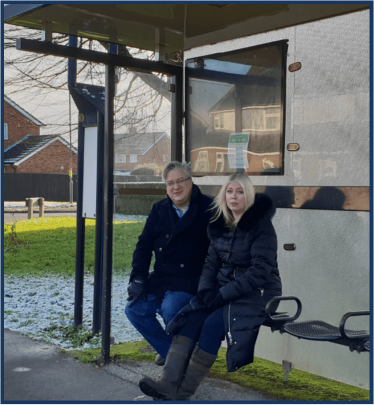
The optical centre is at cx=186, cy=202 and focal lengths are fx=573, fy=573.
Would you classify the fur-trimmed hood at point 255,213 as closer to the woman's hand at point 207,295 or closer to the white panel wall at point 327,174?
the woman's hand at point 207,295

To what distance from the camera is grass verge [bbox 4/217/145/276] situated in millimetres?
10133

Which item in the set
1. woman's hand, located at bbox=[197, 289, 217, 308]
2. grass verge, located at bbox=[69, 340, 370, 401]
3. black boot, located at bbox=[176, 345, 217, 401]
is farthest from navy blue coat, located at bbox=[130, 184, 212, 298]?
grass verge, located at bbox=[69, 340, 370, 401]

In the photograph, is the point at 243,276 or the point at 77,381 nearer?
the point at 243,276

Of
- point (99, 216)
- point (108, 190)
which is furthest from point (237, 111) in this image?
point (99, 216)

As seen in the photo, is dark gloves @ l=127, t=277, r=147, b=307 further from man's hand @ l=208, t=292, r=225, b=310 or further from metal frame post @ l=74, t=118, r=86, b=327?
metal frame post @ l=74, t=118, r=86, b=327

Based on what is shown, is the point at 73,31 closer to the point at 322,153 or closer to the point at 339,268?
the point at 322,153

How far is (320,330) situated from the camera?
3.63 metres

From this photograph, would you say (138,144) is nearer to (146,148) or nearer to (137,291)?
(146,148)

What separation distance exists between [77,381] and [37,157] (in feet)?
139

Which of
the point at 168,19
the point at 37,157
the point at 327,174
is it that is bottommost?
the point at 327,174

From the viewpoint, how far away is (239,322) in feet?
11.5

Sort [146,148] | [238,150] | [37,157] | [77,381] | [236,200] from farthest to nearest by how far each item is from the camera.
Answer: [37,157]
[146,148]
[238,150]
[77,381]
[236,200]

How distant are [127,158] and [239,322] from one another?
2.07m

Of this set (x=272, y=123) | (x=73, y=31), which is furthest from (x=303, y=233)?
(x=73, y=31)
